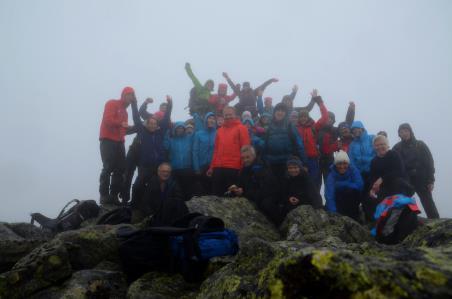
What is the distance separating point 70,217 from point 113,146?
3.03m

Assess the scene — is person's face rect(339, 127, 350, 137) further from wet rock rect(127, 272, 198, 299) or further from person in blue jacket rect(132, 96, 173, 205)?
wet rock rect(127, 272, 198, 299)

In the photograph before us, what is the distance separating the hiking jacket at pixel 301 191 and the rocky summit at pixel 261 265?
877 mm

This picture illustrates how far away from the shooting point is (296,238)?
285 inches

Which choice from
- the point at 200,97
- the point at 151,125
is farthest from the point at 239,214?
the point at 200,97

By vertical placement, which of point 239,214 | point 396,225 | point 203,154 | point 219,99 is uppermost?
point 219,99

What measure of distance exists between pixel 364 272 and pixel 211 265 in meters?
3.53

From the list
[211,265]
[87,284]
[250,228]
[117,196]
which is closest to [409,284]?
[211,265]

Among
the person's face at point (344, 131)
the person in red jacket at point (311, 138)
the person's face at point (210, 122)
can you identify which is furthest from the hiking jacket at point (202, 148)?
the person's face at point (344, 131)

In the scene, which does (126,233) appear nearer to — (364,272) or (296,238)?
(296,238)

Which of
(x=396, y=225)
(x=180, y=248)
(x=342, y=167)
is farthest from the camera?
(x=342, y=167)

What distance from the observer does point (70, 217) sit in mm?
10812

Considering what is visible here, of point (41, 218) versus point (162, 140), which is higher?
point (162, 140)

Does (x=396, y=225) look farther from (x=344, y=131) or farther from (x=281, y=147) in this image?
(x=344, y=131)

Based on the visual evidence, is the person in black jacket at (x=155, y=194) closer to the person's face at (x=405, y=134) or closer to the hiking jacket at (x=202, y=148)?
the hiking jacket at (x=202, y=148)
